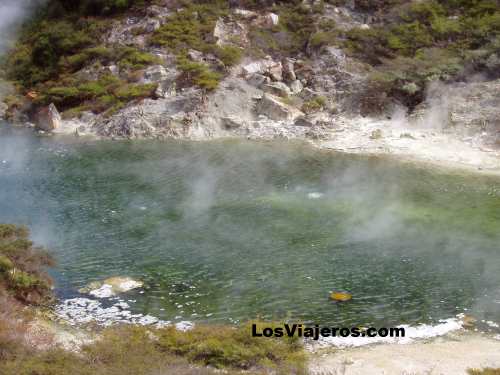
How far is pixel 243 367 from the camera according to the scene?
49.3 ft

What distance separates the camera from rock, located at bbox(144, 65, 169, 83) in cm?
4881

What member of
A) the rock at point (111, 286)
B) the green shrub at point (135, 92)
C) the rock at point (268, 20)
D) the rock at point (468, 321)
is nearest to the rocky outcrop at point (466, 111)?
the rock at point (268, 20)

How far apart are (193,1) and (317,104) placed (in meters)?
20.5

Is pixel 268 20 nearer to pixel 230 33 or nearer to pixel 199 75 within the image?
pixel 230 33

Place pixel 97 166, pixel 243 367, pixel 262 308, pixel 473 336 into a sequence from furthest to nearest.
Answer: pixel 97 166 → pixel 262 308 → pixel 473 336 → pixel 243 367

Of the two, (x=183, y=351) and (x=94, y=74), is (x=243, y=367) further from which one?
(x=94, y=74)

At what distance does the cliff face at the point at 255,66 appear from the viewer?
142ft

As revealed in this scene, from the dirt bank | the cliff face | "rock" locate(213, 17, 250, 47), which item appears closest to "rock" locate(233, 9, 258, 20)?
the cliff face

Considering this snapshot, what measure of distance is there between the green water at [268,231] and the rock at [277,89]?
32.0 feet

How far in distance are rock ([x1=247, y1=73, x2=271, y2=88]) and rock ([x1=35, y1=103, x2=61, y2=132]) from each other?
16.3 m

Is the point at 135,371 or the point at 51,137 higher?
the point at 135,371

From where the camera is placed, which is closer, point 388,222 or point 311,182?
point 388,222

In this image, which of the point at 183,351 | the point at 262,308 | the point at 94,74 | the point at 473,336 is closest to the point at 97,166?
the point at 94,74

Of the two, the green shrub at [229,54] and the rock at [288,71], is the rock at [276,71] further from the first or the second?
the green shrub at [229,54]
